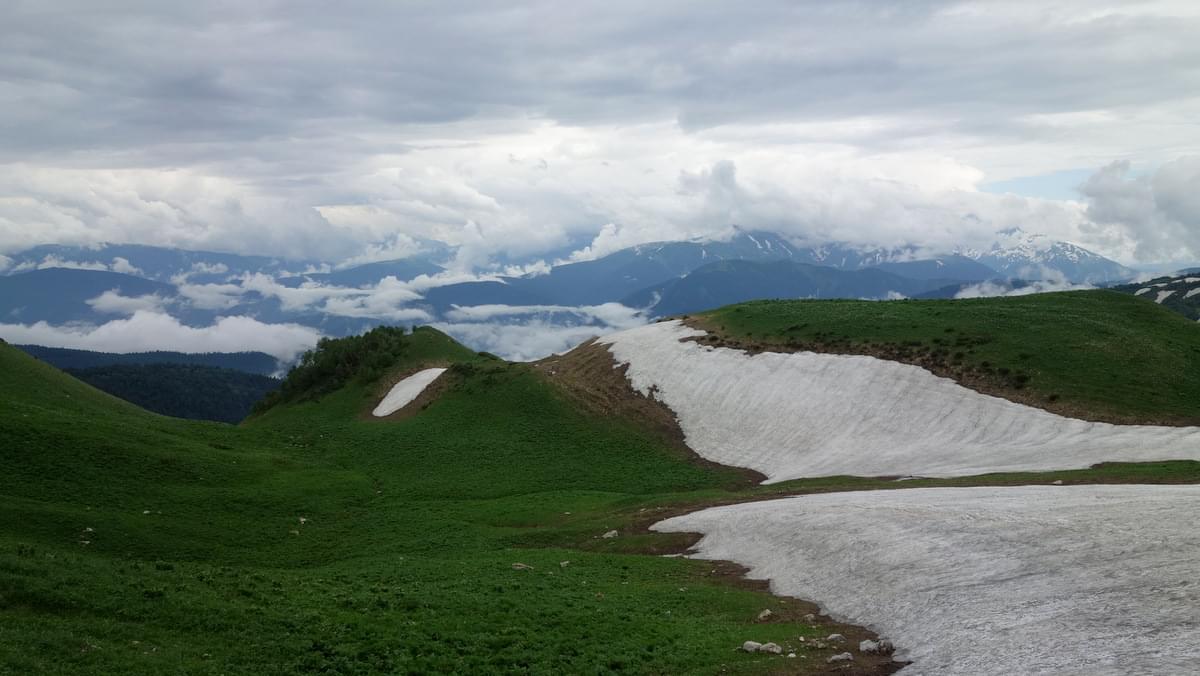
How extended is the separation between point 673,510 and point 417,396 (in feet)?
132

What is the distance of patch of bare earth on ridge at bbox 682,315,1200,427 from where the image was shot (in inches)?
2058

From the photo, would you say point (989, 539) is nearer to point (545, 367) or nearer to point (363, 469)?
point (363, 469)

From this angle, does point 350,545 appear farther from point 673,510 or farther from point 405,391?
point 405,391

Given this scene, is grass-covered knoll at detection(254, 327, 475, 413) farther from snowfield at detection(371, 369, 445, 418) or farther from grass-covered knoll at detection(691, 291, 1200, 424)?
grass-covered knoll at detection(691, 291, 1200, 424)

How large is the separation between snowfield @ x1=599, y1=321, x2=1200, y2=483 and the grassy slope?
7009 mm

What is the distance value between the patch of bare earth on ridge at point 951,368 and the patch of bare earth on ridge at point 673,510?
39.5 feet

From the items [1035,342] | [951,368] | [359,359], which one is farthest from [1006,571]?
[359,359]

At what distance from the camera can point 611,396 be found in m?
71.3

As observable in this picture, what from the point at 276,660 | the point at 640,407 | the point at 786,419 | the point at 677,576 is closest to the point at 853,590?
the point at 677,576

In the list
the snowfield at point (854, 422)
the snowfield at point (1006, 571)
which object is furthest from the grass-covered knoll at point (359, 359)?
the snowfield at point (1006, 571)

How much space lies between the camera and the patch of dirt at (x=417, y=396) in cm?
7262

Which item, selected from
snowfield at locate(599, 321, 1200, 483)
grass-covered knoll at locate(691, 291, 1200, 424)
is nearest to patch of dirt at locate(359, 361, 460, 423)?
snowfield at locate(599, 321, 1200, 483)

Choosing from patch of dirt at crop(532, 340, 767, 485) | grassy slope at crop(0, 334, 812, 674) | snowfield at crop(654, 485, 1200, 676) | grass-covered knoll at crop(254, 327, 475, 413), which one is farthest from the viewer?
grass-covered knoll at crop(254, 327, 475, 413)

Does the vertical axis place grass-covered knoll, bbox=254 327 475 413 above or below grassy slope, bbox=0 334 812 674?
above
